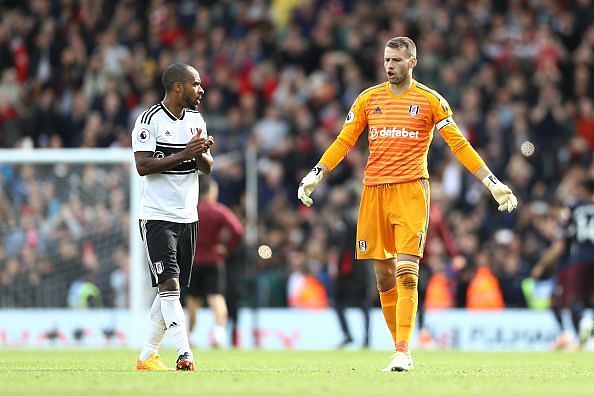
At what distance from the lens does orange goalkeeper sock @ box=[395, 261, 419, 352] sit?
937cm

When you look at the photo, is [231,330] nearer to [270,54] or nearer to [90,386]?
[270,54]

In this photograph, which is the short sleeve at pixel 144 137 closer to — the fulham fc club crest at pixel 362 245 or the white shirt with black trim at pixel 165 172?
the white shirt with black trim at pixel 165 172

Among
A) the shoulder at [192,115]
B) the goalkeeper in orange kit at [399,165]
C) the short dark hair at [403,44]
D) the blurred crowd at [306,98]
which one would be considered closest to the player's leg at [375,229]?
the goalkeeper in orange kit at [399,165]

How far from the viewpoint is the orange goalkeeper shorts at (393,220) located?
31.2ft

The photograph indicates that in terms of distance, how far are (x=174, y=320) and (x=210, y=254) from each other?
23.1 ft

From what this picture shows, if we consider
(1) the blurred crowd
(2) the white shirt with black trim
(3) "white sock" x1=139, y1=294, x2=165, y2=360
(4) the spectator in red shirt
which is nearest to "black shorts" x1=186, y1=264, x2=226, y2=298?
(4) the spectator in red shirt

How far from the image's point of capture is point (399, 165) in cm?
966

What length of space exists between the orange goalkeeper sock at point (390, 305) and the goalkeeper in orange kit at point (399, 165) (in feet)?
0.55

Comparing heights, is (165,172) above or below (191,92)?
below

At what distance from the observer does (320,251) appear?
19594 mm

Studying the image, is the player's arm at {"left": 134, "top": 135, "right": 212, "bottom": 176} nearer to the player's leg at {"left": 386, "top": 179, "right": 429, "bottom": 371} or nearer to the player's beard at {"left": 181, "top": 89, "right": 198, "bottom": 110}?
the player's beard at {"left": 181, "top": 89, "right": 198, "bottom": 110}

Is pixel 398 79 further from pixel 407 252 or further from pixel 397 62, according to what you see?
pixel 407 252

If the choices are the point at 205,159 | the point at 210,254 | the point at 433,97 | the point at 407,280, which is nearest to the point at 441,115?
the point at 433,97

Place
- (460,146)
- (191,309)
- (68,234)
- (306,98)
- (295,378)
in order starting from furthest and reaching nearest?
(306,98) → (68,234) → (191,309) → (460,146) → (295,378)
